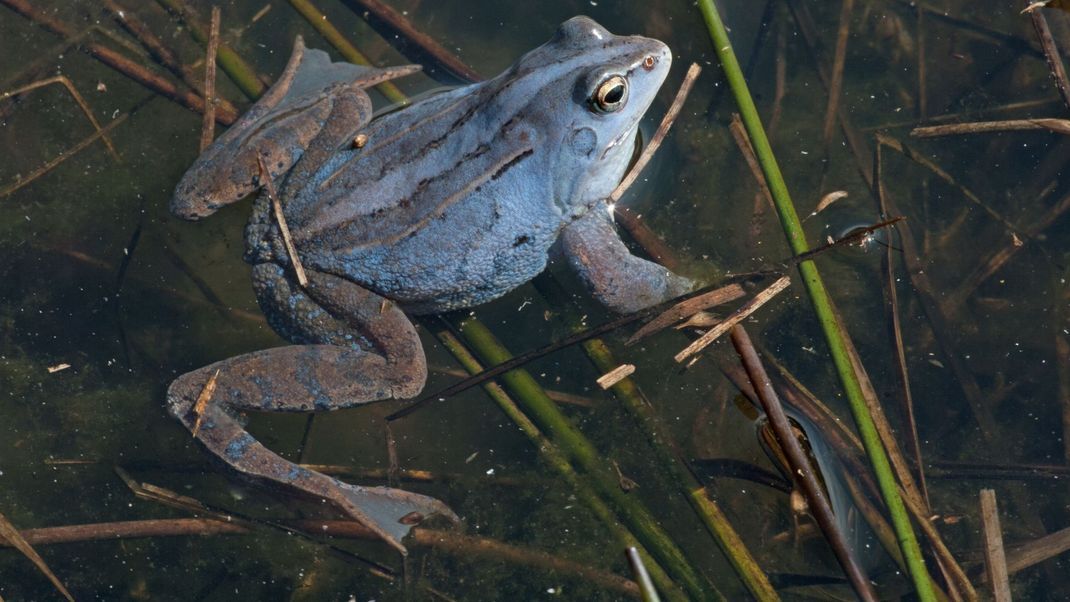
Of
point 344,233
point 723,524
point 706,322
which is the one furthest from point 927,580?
point 344,233

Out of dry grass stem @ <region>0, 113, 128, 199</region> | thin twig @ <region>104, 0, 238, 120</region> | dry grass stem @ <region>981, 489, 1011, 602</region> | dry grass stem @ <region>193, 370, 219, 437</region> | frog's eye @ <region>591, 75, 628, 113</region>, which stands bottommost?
dry grass stem @ <region>981, 489, 1011, 602</region>

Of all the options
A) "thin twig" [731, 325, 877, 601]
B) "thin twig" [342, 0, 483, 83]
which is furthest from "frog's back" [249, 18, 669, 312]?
"thin twig" [731, 325, 877, 601]

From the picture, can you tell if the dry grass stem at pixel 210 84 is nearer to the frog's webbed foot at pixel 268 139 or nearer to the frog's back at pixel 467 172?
the frog's webbed foot at pixel 268 139

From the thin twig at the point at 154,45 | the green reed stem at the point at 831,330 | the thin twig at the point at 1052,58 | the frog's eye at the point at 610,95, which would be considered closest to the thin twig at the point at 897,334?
the green reed stem at the point at 831,330

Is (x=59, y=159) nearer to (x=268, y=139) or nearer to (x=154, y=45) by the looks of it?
(x=154, y=45)

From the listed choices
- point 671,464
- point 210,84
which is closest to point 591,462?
point 671,464

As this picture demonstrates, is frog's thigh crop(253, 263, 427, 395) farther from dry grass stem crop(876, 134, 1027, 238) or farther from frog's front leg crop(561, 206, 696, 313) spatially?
dry grass stem crop(876, 134, 1027, 238)
